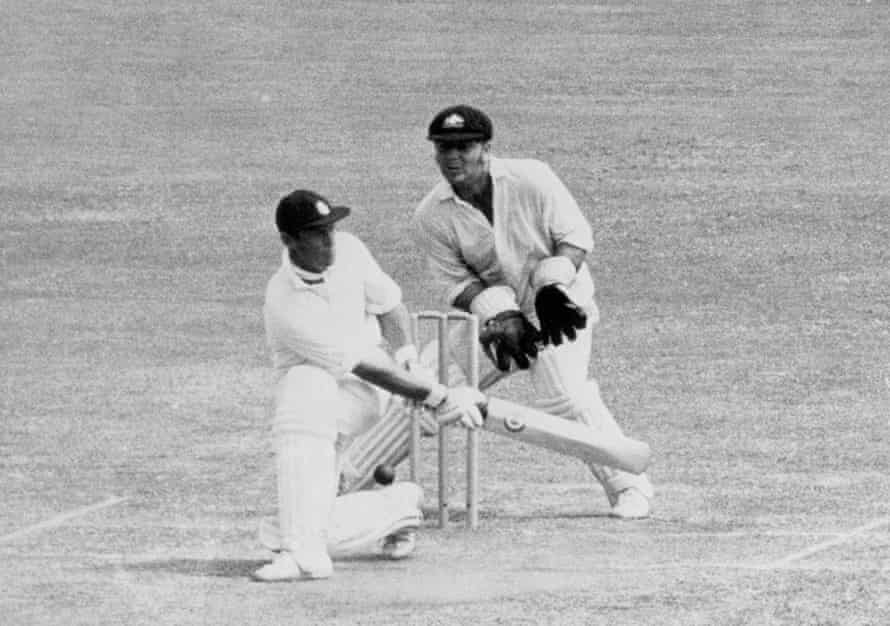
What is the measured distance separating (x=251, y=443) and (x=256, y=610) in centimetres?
446

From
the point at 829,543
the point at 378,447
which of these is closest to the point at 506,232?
the point at 378,447

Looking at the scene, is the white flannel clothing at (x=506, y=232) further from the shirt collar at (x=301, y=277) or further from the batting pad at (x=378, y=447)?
the shirt collar at (x=301, y=277)

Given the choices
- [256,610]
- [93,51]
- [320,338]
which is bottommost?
[256,610]

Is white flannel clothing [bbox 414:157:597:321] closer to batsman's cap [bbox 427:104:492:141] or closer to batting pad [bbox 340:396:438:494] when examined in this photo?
batsman's cap [bbox 427:104:492:141]

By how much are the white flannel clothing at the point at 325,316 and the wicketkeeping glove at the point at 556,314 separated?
1101 mm

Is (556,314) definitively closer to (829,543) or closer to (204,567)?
(829,543)

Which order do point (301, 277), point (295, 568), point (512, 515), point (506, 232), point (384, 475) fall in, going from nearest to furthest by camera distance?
point (295, 568) < point (301, 277) < point (384, 475) < point (512, 515) < point (506, 232)

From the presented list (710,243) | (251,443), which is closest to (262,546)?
(251,443)

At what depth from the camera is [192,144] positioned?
1085 inches

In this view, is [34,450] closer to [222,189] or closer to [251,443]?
[251,443]

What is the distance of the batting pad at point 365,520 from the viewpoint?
10859 millimetres

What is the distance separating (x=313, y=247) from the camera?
1089 centimetres

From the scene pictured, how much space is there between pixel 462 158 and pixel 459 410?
147 cm

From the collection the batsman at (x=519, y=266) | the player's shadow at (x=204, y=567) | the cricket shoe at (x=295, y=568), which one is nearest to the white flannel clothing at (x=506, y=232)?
the batsman at (x=519, y=266)
